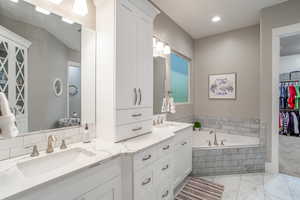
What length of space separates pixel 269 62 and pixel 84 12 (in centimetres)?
292

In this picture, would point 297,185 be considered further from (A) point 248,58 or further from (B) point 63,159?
(B) point 63,159

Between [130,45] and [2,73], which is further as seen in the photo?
[130,45]

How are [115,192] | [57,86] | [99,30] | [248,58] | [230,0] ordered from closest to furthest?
1. [115,192]
2. [57,86]
3. [99,30]
4. [230,0]
5. [248,58]

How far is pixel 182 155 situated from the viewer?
7.11 ft

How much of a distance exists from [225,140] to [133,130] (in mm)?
2294

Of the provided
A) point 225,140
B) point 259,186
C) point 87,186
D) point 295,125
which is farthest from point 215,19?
point 295,125

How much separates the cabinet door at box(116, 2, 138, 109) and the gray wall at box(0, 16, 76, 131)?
0.51m

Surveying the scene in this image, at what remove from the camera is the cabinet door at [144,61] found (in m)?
1.71


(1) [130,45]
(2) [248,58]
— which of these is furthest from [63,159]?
(2) [248,58]

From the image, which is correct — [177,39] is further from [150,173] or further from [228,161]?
[150,173]

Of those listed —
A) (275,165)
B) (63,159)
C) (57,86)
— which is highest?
(57,86)

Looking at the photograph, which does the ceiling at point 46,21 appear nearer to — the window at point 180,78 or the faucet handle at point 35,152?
the faucet handle at point 35,152

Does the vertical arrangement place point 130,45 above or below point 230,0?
below

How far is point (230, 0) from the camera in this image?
2.35 metres
